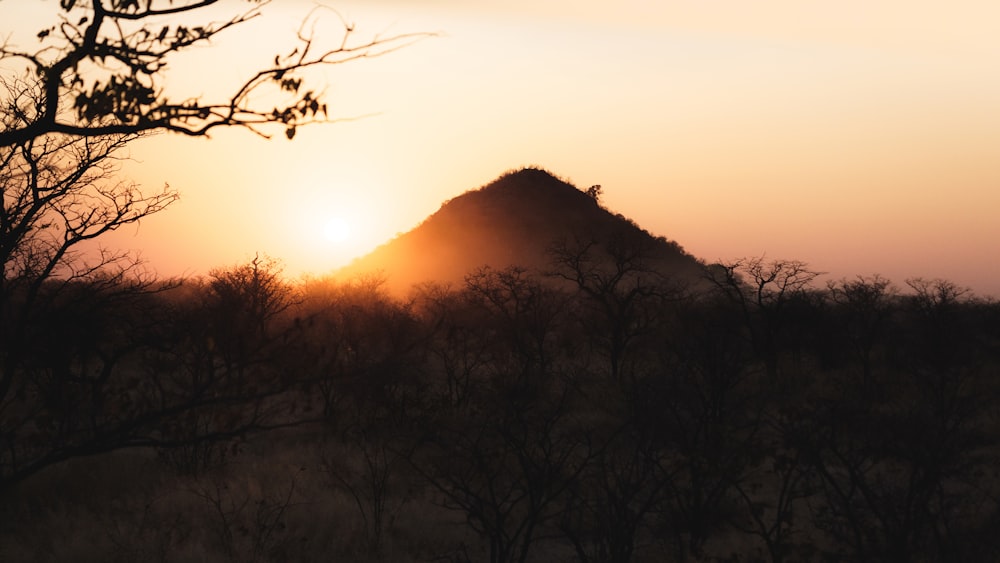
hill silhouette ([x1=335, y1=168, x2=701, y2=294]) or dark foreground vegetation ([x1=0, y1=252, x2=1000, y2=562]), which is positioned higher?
hill silhouette ([x1=335, y1=168, x2=701, y2=294])

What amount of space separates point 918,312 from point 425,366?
2599 centimetres

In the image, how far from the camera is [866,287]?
4100 cm

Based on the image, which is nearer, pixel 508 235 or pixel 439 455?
pixel 439 455

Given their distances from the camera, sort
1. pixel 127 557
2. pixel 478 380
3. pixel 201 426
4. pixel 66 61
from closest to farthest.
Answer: pixel 66 61
pixel 127 557
pixel 201 426
pixel 478 380

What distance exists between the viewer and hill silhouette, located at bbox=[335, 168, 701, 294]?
7262 cm

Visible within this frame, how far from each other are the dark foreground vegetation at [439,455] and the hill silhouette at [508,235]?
38.7 meters

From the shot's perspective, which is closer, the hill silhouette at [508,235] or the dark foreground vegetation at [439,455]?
the dark foreground vegetation at [439,455]

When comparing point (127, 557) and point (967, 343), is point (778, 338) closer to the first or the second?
point (967, 343)

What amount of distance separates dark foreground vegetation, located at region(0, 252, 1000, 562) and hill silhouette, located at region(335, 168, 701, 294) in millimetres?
38694

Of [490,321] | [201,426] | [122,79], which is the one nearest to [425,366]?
[490,321]

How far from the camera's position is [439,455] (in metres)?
20.5

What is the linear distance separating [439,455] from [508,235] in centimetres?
5736

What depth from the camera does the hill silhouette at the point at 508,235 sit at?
7262cm

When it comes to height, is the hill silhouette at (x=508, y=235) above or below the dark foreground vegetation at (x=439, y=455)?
above
